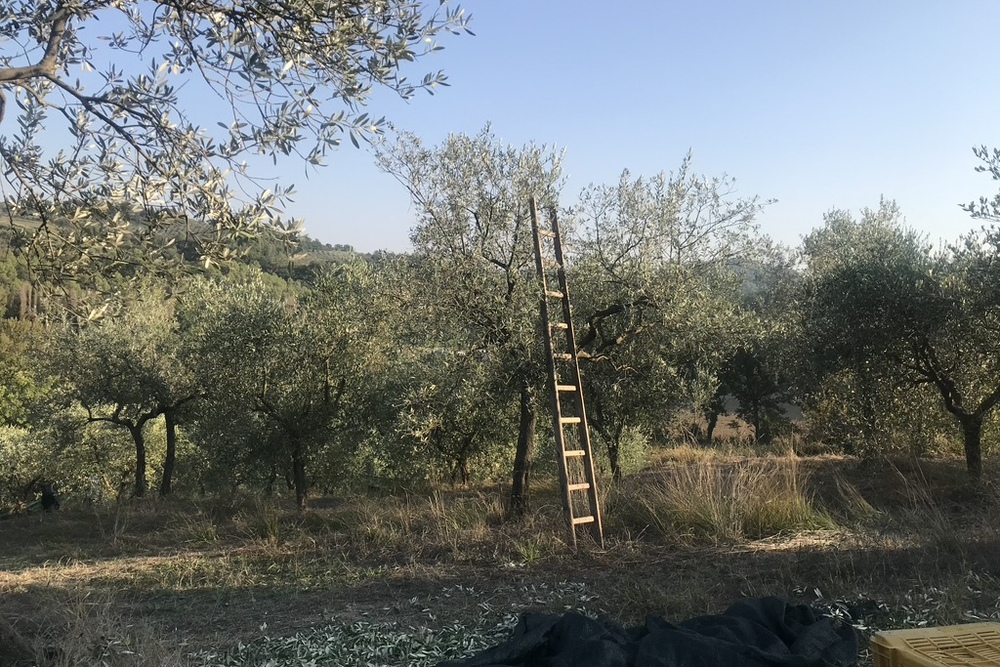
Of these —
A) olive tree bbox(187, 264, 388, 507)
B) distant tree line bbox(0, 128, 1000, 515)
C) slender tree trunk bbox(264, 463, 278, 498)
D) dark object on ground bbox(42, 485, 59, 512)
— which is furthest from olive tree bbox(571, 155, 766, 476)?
dark object on ground bbox(42, 485, 59, 512)

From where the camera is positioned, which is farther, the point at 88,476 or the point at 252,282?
the point at 88,476

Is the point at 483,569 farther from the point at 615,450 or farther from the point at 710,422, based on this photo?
the point at 710,422

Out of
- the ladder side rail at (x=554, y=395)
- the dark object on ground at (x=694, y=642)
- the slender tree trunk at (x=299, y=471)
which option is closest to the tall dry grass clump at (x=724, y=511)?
the ladder side rail at (x=554, y=395)

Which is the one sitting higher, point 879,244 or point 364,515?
point 879,244

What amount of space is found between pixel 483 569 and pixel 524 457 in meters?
3.22

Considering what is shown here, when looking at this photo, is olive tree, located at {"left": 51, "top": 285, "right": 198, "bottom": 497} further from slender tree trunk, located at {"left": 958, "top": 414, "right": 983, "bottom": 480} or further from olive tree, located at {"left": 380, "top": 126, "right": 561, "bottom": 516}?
slender tree trunk, located at {"left": 958, "top": 414, "right": 983, "bottom": 480}

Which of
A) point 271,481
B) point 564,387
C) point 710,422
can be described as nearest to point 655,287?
point 564,387

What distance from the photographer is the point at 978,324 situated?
34.7 ft

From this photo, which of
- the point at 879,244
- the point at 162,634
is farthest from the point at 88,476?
the point at 879,244

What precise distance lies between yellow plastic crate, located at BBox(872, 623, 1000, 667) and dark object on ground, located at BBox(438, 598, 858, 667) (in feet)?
3.67

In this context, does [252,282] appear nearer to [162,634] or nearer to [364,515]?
[364,515]

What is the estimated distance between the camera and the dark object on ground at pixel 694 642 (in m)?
3.77

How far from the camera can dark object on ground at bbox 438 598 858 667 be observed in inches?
148

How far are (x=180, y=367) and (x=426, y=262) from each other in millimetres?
9178
